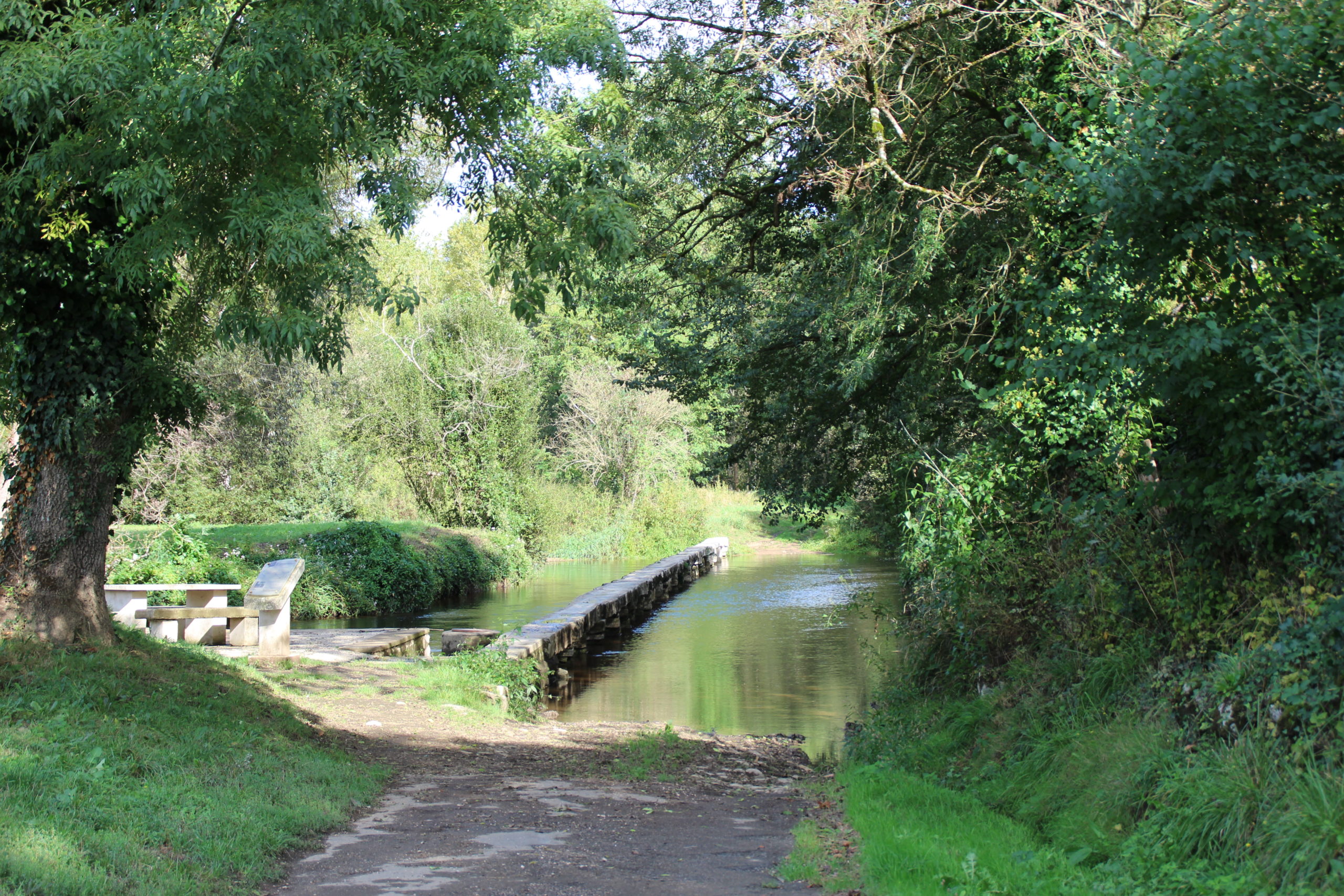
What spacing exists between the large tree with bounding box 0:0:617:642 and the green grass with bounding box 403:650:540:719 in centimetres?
335

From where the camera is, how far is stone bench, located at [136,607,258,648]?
11.5m

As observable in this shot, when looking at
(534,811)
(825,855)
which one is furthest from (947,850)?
(534,811)

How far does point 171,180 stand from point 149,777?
3.18m

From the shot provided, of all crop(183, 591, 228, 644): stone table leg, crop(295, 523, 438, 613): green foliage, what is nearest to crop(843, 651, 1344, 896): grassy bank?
crop(183, 591, 228, 644): stone table leg

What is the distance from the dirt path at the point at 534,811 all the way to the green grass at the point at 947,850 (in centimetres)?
43

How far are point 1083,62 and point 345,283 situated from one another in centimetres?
507

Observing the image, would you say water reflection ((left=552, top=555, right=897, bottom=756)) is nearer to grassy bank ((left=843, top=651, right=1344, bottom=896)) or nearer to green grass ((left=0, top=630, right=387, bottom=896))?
grassy bank ((left=843, top=651, right=1344, bottom=896))

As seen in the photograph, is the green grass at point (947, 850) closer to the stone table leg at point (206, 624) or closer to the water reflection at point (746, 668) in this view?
the water reflection at point (746, 668)

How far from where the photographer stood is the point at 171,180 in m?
5.82

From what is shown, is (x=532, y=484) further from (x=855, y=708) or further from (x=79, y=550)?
(x=79, y=550)

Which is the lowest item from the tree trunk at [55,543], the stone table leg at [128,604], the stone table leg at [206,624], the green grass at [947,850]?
the green grass at [947,850]

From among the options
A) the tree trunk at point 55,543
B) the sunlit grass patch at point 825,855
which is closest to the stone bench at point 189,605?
the tree trunk at point 55,543

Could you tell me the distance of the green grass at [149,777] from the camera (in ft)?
13.6

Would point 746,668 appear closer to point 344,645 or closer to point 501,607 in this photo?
point 344,645
